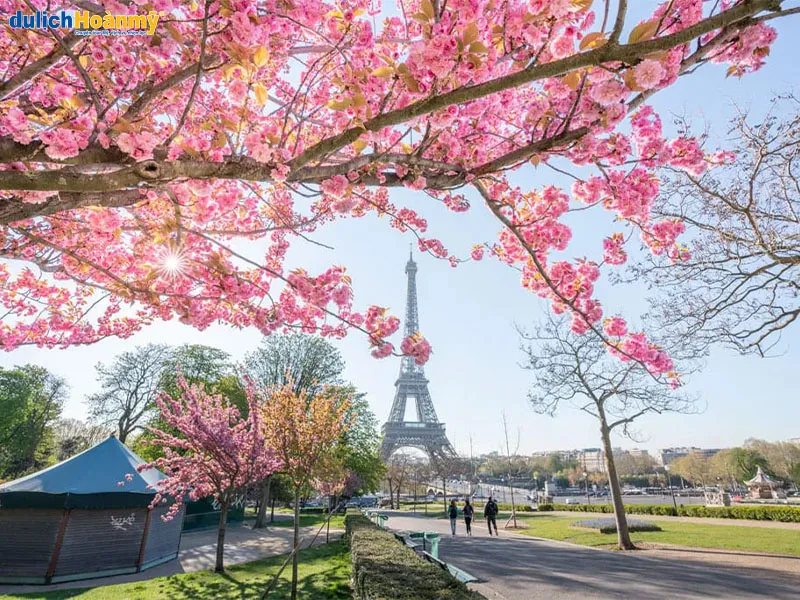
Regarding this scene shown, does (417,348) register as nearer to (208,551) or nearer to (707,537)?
(208,551)

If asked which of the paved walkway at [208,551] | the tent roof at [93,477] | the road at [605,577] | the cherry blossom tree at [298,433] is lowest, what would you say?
the paved walkway at [208,551]

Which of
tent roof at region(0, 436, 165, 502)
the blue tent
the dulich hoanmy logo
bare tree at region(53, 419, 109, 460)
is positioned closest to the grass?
the blue tent

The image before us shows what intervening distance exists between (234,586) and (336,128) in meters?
8.91

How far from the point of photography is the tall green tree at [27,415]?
30.0m

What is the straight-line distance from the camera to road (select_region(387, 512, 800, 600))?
Result: 22.4 feet

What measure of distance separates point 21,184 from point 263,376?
2295 cm

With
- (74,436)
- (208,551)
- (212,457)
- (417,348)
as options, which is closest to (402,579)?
(417,348)

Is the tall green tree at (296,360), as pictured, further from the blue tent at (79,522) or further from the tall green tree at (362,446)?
the blue tent at (79,522)

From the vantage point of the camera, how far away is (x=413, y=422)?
42094 mm

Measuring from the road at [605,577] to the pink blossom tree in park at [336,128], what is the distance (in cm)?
528

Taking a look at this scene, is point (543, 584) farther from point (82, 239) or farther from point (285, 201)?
point (82, 239)

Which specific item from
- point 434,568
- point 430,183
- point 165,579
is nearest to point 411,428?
point 165,579

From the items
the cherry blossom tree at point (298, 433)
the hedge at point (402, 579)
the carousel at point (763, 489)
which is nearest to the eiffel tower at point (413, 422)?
the carousel at point (763, 489)

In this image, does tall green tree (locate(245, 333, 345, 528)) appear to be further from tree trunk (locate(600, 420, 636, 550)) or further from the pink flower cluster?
the pink flower cluster
